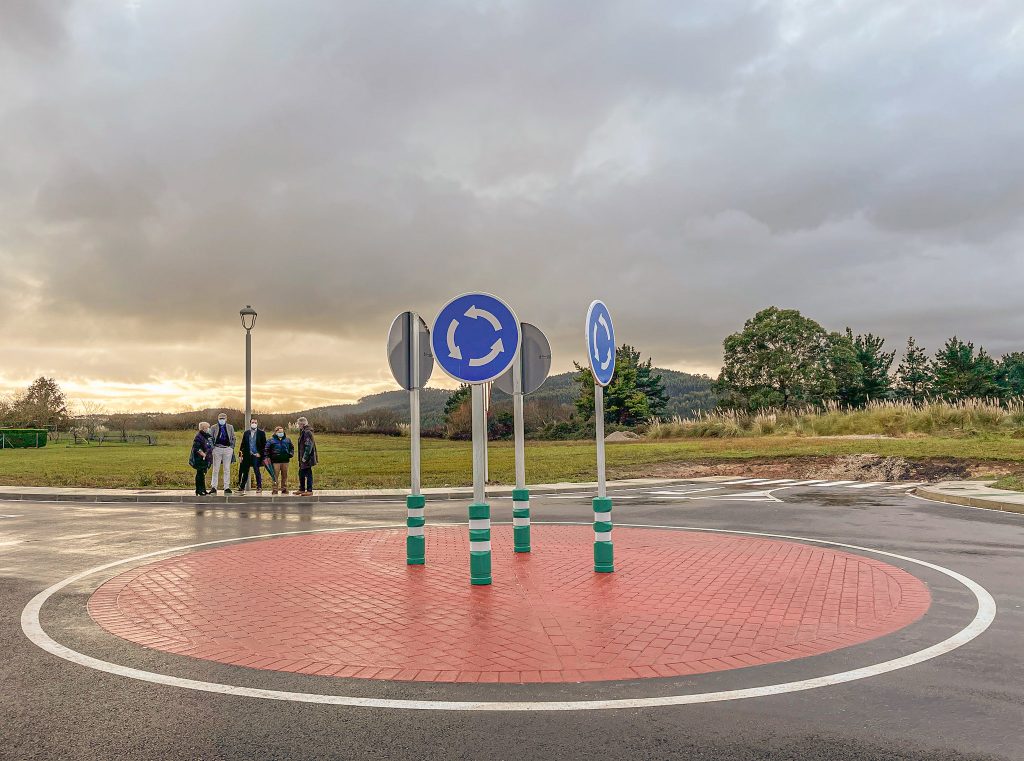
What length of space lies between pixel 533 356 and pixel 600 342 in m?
2.06

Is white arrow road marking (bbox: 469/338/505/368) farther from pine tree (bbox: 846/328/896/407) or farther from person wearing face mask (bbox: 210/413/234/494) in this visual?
pine tree (bbox: 846/328/896/407)

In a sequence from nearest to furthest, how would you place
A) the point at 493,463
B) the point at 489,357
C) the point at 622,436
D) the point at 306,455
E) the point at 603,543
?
the point at 489,357 → the point at 603,543 → the point at 306,455 → the point at 493,463 → the point at 622,436

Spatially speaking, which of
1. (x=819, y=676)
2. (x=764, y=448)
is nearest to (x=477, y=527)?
(x=819, y=676)

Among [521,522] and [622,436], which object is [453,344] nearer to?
[521,522]

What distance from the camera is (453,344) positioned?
26.1 ft

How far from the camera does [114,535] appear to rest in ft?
38.6

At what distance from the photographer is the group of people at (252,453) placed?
18172 millimetres

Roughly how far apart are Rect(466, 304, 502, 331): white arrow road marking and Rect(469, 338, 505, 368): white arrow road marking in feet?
0.57

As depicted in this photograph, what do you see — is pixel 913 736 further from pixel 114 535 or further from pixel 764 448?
pixel 764 448

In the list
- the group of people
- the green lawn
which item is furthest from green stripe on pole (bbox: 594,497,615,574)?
the green lawn

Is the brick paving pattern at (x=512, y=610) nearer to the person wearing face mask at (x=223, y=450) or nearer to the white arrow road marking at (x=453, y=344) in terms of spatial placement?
the white arrow road marking at (x=453, y=344)

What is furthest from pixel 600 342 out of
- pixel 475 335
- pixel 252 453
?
pixel 252 453

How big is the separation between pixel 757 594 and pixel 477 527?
272cm

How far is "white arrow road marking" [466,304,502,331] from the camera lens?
26.2 feet
